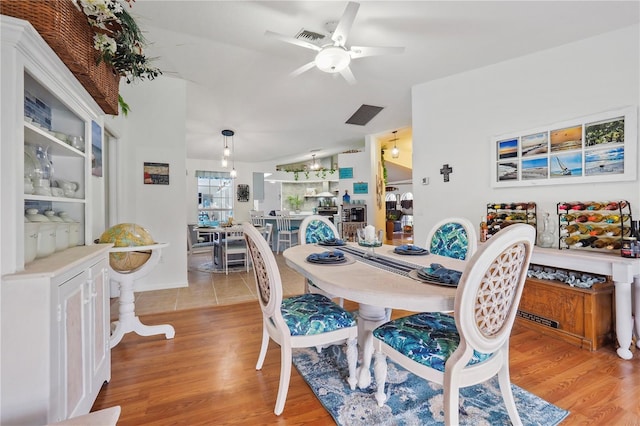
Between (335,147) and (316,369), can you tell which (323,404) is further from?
(335,147)

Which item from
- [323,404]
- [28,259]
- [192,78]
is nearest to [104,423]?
[28,259]

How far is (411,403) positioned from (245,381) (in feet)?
3.28

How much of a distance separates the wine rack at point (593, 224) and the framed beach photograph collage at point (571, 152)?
9.9 inches

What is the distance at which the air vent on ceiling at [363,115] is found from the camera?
17.1ft

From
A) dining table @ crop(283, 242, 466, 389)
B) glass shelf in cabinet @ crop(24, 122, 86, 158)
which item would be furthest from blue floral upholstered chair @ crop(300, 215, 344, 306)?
glass shelf in cabinet @ crop(24, 122, 86, 158)

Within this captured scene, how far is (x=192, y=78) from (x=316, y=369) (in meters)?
3.82

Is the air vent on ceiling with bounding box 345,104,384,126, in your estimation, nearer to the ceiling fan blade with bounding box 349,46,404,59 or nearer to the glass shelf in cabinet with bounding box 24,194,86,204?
the ceiling fan blade with bounding box 349,46,404,59

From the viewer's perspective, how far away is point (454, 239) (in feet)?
7.44

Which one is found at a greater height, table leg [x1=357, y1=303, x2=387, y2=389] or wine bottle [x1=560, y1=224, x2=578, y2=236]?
wine bottle [x1=560, y1=224, x2=578, y2=236]

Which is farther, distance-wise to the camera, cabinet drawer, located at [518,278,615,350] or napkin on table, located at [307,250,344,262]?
cabinet drawer, located at [518,278,615,350]

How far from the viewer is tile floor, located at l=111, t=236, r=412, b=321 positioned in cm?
314

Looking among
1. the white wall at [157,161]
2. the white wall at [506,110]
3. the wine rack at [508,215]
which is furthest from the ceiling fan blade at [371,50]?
the white wall at [157,161]

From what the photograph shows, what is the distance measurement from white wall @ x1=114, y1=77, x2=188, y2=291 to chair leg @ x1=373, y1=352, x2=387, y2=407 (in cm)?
320

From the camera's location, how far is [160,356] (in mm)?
2109
